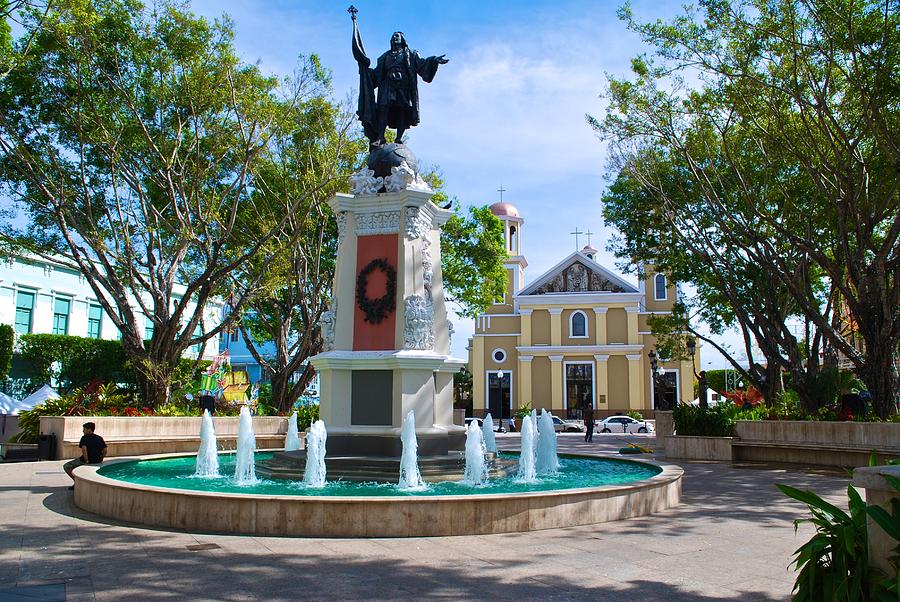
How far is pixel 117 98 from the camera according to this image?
20594 mm

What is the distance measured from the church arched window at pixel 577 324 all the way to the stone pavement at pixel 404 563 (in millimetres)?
48430

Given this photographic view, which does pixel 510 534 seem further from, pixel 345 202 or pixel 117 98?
pixel 117 98

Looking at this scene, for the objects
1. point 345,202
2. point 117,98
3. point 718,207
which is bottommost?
point 345,202

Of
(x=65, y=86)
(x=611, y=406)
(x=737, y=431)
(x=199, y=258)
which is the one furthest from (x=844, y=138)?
(x=611, y=406)

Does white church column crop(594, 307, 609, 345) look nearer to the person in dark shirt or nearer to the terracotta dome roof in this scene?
the terracotta dome roof

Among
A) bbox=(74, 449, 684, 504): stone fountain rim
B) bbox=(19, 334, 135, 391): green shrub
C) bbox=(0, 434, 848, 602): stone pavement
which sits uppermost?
bbox=(19, 334, 135, 391): green shrub

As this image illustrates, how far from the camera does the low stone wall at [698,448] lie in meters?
18.2

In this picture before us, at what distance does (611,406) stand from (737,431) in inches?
1493

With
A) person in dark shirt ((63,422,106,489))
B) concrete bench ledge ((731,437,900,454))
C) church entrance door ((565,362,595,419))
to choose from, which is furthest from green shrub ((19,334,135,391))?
church entrance door ((565,362,595,419))

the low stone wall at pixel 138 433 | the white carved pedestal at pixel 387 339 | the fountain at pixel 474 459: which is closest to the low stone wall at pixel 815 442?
the fountain at pixel 474 459

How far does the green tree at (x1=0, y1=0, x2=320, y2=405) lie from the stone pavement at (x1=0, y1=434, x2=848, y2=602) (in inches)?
497

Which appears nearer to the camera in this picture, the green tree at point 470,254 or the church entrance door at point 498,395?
the green tree at point 470,254

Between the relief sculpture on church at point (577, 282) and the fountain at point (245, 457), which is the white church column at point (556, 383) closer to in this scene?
the relief sculpture on church at point (577, 282)

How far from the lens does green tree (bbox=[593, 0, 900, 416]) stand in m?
14.8
